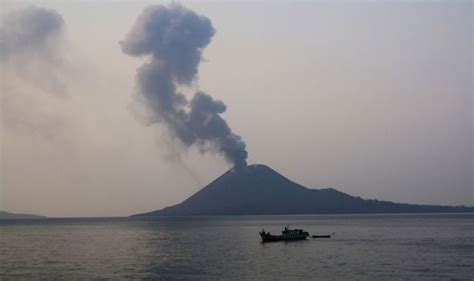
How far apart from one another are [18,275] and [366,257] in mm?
27528

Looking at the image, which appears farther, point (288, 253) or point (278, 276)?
point (288, 253)

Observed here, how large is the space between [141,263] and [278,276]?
13513 mm

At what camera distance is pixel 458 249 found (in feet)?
187

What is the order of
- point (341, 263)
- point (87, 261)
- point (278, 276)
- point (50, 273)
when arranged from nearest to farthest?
point (278, 276) < point (50, 273) < point (341, 263) < point (87, 261)

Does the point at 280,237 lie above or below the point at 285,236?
below

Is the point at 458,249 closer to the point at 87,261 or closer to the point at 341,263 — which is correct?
the point at 341,263

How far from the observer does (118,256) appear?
5356 centimetres

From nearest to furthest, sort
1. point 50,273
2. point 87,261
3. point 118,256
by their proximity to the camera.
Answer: point 50,273 < point 87,261 < point 118,256

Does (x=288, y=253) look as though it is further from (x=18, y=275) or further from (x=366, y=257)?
(x=18, y=275)

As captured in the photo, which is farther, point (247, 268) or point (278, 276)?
point (247, 268)

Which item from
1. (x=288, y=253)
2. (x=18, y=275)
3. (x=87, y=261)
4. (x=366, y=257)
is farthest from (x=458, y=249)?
(x=18, y=275)

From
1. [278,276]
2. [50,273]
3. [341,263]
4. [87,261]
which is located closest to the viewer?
[278,276]

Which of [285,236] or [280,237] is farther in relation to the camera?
[285,236]

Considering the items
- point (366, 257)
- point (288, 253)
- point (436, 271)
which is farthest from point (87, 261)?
point (436, 271)
